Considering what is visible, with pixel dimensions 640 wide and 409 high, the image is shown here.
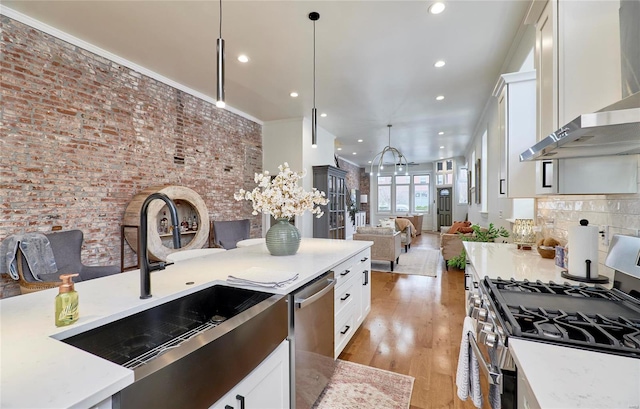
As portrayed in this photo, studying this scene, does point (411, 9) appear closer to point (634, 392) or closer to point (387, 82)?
point (387, 82)

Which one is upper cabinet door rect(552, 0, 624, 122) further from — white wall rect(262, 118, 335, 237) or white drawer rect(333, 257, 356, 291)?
white wall rect(262, 118, 335, 237)

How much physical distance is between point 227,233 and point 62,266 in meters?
2.17

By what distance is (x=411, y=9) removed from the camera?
2.54 m

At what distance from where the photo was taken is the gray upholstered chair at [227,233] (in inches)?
177

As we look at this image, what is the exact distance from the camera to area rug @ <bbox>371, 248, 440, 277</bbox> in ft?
17.3

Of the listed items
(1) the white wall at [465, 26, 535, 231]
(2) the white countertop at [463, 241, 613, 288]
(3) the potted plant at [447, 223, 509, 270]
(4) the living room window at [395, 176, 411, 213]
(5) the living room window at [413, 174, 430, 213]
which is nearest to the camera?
(2) the white countertop at [463, 241, 613, 288]

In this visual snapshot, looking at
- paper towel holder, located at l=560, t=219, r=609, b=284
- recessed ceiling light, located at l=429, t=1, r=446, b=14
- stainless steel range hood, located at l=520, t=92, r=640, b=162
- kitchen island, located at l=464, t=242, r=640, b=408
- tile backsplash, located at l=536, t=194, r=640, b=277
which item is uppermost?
recessed ceiling light, located at l=429, t=1, r=446, b=14

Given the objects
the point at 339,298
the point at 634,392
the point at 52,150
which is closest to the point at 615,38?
the point at 634,392

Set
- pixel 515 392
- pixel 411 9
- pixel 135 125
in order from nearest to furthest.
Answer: pixel 515 392, pixel 411 9, pixel 135 125

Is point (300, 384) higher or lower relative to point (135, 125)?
lower

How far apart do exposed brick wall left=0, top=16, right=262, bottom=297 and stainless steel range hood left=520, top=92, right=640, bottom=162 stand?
4.01m

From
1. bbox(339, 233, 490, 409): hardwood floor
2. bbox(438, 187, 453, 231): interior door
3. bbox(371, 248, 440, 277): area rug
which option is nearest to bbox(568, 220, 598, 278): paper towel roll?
bbox(339, 233, 490, 409): hardwood floor

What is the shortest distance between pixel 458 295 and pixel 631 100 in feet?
11.6

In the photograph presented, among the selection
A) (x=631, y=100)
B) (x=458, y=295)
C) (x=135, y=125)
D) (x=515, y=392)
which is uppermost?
(x=135, y=125)
